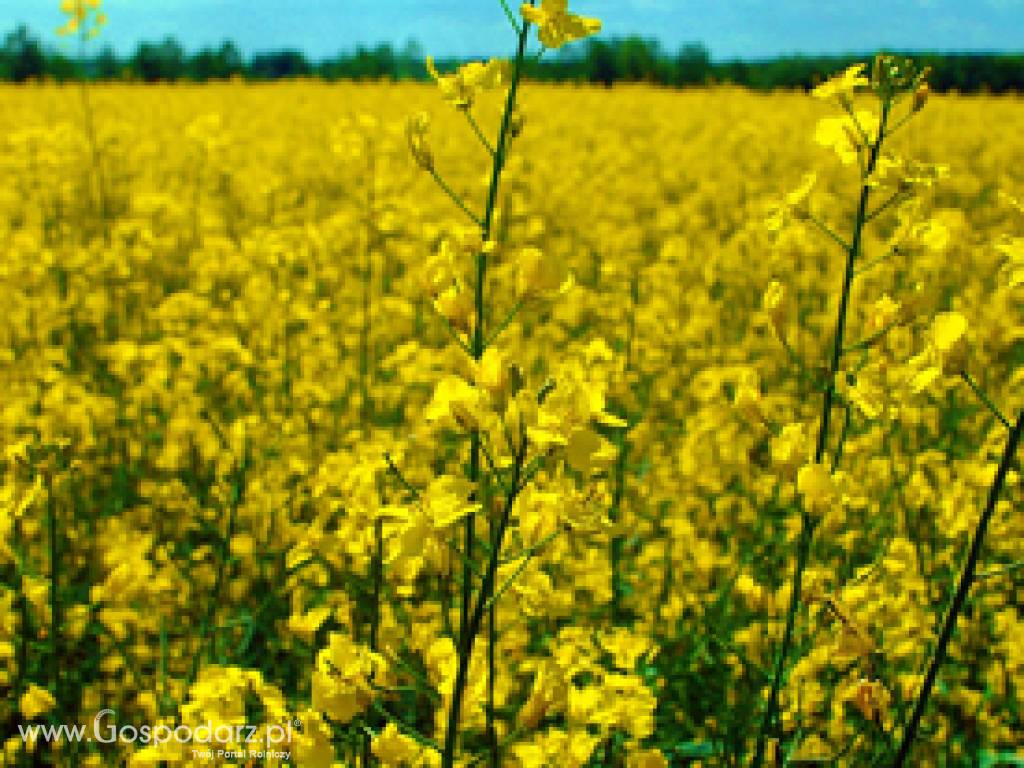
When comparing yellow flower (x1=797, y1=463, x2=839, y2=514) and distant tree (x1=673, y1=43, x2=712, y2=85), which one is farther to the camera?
distant tree (x1=673, y1=43, x2=712, y2=85)

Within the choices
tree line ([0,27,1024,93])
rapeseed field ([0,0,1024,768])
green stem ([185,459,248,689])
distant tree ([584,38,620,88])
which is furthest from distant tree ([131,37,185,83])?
green stem ([185,459,248,689])

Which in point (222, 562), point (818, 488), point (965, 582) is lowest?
point (222, 562)

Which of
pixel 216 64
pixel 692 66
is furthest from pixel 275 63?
pixel 692 66

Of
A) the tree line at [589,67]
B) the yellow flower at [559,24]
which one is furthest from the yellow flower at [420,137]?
the tree line at [589,67]

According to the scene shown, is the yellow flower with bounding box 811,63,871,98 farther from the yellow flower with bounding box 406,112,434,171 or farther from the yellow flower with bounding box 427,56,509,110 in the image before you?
the yellow flower with bounding box 406,112,434,171

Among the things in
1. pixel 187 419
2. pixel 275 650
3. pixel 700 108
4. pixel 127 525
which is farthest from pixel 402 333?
pixel 700 108

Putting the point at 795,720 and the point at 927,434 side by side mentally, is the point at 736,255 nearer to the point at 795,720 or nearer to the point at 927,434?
the point at 927,434

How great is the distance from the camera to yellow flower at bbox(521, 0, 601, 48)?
139 centimetres

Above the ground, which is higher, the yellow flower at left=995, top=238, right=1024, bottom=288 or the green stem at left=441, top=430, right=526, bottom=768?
the yellow flower at left=995, top=238, right=1024, bottom=288

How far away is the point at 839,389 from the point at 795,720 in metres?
0.87

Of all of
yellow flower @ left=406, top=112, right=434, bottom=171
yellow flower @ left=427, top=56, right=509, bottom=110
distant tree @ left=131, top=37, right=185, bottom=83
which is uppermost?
distant tree @ left=131, top=37, right=185, bottom=83

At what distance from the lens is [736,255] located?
20.1ft

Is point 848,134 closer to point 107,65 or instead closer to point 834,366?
point 834,366

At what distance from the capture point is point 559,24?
140 centimetres
